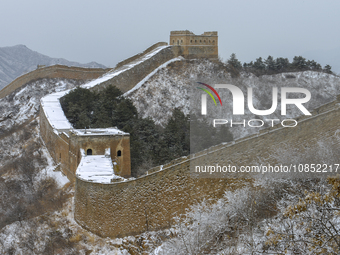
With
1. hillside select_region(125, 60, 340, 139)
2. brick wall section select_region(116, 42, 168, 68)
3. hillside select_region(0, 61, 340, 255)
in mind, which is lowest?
hillside select_region(0, 61, 340, 255)

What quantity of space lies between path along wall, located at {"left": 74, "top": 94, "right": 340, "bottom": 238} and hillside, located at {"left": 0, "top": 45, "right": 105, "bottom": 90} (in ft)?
266

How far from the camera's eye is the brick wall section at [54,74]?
127ft

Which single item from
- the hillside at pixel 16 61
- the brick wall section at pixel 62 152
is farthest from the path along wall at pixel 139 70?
the hillside at pixel 16 61

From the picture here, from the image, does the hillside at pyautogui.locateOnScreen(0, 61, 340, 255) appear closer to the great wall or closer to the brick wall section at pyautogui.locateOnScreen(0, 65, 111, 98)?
the great wall

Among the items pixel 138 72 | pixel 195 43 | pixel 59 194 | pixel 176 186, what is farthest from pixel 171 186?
pixel 195 43

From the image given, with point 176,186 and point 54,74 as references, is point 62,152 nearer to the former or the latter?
point 176,186

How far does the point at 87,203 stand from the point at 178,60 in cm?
2974

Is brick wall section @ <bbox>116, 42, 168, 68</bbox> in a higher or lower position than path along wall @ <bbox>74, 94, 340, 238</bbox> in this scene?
higher

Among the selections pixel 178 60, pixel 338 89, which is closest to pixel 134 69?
pixel 178 60

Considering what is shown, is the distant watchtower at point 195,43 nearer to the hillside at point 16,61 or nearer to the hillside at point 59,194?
the hillside at point 59,194

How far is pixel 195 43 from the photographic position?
4091cm

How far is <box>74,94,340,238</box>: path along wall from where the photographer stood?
10.6 m

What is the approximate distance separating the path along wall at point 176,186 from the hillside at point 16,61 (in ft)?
266

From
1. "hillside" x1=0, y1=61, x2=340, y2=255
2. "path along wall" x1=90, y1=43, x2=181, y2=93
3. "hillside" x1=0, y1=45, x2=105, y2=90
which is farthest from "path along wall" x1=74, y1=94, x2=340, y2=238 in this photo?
"hillside" x1=0, y1=45, x2=105, y2=90
